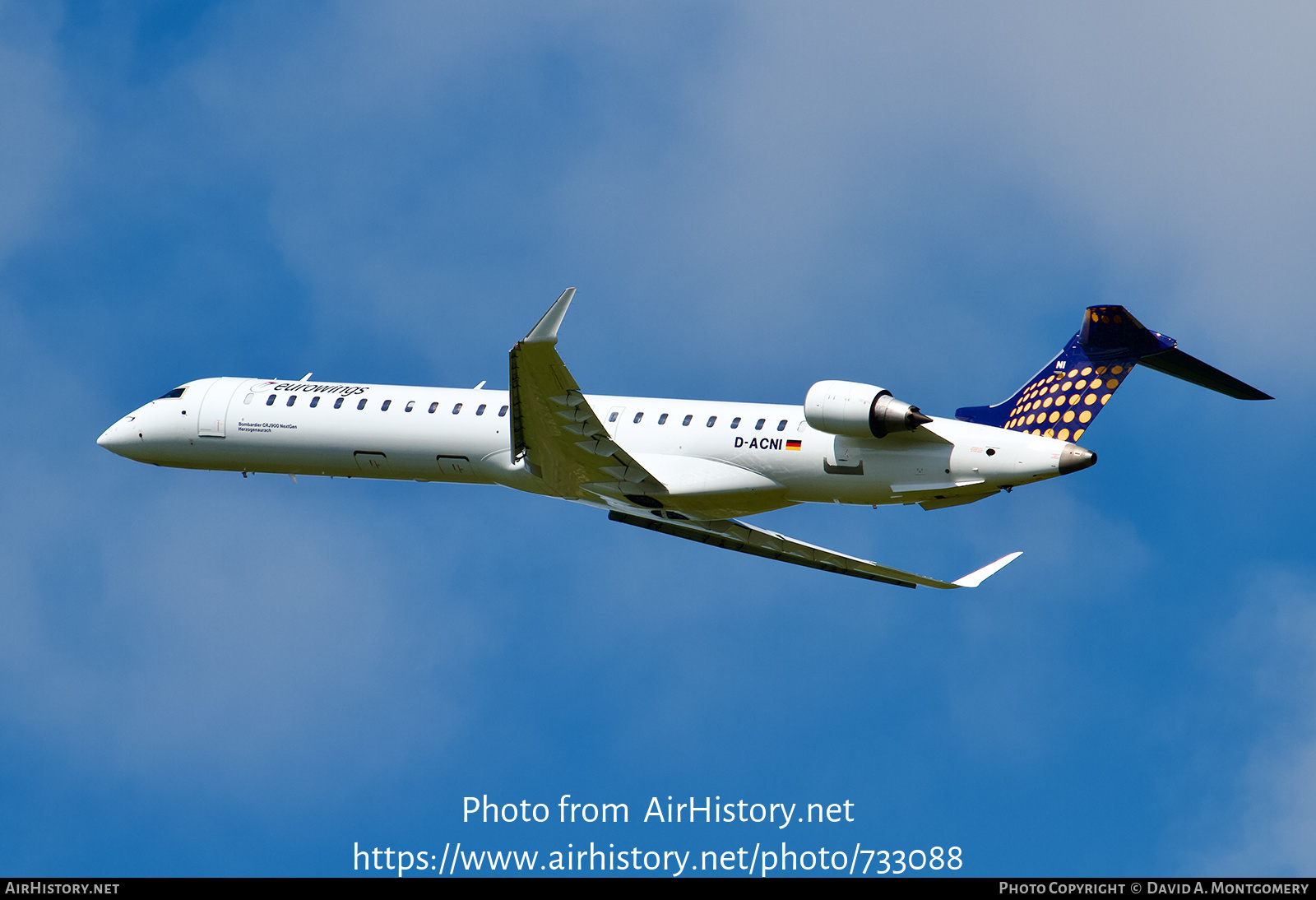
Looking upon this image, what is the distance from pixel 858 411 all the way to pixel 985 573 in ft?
21.7

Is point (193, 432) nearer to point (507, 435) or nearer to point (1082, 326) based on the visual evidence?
point (507, 435)

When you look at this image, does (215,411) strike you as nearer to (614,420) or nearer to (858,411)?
(614,420)

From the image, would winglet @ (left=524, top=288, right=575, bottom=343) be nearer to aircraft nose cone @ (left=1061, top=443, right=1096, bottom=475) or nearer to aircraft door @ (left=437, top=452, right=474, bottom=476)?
aircraft door @ (left=437, top=452, right=474, bottom=476)

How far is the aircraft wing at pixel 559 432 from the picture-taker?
3609cm

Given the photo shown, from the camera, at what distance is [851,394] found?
123 ft

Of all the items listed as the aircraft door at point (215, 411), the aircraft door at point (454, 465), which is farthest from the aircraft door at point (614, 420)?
the aircraft door at point (215, 411)

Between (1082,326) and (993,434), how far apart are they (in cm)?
318

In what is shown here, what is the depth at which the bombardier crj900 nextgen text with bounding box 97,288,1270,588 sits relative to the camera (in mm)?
37719

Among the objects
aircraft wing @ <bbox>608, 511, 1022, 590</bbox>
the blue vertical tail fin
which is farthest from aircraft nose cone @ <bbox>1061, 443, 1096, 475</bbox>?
aircraft wing @ <bbox>608, 511, 1022, 590</bbox>

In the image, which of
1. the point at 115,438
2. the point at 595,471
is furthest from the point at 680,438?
the point at 115,438

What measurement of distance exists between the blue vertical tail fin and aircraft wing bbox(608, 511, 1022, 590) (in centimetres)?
410

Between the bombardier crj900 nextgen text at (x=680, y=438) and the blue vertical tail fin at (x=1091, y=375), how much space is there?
4 centimetres
